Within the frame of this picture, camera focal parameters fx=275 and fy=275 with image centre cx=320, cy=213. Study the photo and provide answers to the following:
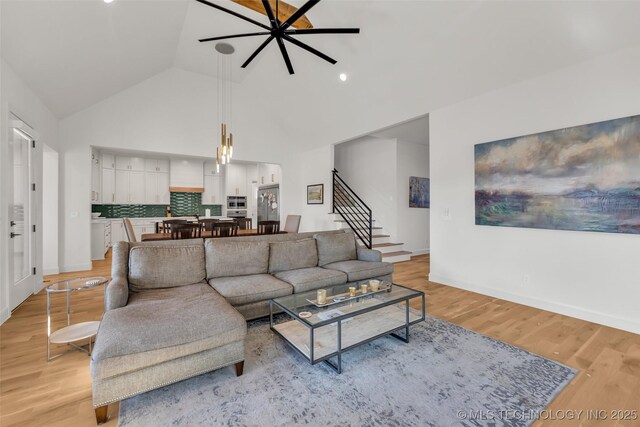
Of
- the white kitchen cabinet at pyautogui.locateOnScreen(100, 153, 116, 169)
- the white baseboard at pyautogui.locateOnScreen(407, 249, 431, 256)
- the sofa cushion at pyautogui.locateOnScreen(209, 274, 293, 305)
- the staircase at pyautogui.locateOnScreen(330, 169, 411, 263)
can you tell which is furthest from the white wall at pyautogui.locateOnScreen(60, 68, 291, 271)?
the white baseboard at pyautogui.locateOnScreen(407, 249, 431, 256)

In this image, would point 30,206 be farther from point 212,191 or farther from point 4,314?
point 212,191

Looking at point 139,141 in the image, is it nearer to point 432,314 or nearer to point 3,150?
point 3,150

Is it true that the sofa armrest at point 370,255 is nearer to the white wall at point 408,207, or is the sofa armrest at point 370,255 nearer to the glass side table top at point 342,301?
the glass side table top at point 342,301

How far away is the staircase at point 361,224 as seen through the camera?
611 centimetres

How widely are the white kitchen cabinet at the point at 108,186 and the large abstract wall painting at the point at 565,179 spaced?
8.45 metres

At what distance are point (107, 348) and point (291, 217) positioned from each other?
4654 millimetres

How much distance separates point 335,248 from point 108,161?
22.7 feet

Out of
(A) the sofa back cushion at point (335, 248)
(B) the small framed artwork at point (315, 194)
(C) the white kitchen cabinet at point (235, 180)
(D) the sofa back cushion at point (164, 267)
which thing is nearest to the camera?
(D) the sofa back cushion at point (164, 267)

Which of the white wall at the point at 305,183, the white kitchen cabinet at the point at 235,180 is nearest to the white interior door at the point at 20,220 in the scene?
the white wall at the point at 305,183

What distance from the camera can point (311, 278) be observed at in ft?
10.0

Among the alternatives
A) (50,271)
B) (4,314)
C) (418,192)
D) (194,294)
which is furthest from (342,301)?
(50,271)

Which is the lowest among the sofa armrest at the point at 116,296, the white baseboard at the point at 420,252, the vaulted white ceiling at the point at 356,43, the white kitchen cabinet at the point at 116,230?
the white baseboard at the point at 420,252

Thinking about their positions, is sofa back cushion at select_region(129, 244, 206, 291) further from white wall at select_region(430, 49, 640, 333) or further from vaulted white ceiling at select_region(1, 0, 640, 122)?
white wall at select_region(430, 49, 640, 333)

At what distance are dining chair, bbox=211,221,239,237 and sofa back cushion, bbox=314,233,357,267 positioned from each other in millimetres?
1467
